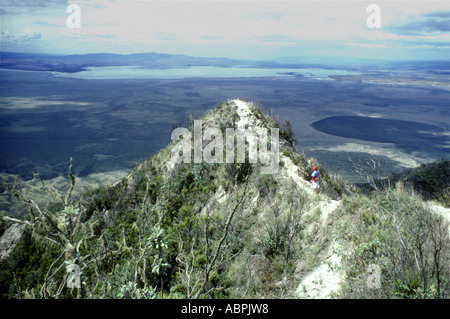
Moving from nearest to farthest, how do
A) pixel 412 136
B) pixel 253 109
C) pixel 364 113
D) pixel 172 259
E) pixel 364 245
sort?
pixel 364 245 → pixel 172 259 → pixel 253 109 → pixel 412 136 → pixel 364 113

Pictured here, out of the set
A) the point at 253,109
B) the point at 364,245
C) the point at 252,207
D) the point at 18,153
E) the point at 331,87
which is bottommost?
the point at 18,153

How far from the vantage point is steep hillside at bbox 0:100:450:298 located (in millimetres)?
3350

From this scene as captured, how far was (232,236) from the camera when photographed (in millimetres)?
6457

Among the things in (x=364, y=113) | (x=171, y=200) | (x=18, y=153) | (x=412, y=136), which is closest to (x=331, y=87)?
(x=364, y=113)

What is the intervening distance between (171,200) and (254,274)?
524cm

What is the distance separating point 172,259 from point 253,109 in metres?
9.01

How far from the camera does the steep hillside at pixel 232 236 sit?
3.35 m

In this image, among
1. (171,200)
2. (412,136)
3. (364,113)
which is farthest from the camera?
(364,113)
